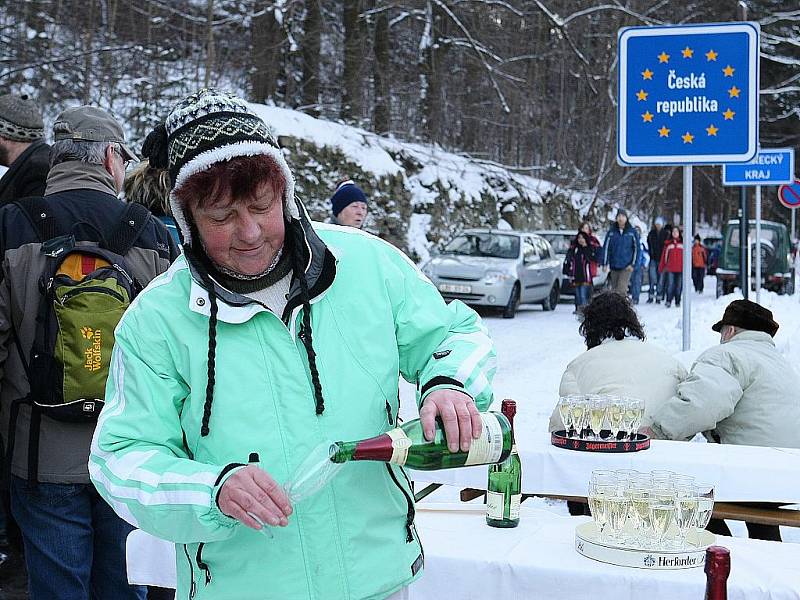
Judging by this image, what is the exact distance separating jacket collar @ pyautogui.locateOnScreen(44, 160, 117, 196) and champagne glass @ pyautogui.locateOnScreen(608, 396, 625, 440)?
2275 mm

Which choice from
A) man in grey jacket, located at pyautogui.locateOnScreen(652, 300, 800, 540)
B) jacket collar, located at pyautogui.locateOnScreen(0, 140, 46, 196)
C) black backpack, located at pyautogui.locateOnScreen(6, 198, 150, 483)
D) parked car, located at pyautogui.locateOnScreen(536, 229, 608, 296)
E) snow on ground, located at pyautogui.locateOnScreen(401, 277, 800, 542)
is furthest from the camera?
parked car, located at pyautogui.locateOnScreen(536, 229, 608, 296)

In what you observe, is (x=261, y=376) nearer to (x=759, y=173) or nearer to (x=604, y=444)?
(x=604, y=444)

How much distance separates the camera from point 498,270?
17.2m

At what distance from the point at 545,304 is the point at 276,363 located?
1813cm

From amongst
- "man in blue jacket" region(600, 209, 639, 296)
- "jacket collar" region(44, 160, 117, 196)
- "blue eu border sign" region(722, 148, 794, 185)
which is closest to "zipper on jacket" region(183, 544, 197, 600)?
"jacket collar" region(44, 160, 117, 196)

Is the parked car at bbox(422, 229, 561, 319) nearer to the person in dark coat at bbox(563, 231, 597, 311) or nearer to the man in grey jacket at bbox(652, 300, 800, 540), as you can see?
the person in dark coat at bbox(563, 231, 597, 311)

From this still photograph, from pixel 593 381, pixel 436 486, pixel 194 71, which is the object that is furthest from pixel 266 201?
pixel 194 71

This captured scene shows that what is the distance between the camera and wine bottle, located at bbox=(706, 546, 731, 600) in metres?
1.90

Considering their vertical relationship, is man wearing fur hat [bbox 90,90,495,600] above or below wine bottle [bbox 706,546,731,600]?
above

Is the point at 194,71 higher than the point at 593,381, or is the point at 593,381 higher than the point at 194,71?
the point at 194,71

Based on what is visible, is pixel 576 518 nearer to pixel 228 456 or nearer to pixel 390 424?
pixel 390 424

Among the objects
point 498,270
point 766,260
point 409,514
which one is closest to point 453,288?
point 498,270

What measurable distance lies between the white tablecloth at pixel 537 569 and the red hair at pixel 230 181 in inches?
53.8

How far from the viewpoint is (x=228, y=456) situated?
1.85 meters
